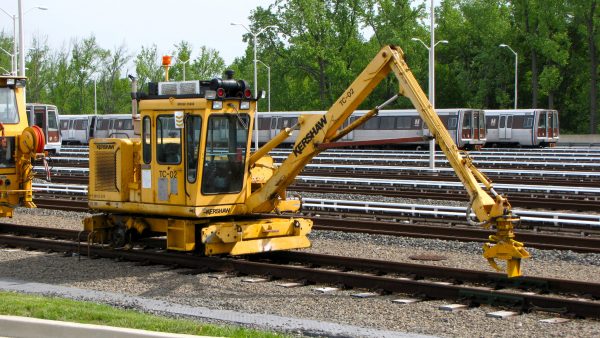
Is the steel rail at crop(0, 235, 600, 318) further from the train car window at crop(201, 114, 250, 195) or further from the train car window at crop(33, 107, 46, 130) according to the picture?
the train car window at crop(33, 107, 46, 130)

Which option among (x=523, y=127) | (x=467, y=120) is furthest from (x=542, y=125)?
(x=467, y=120)

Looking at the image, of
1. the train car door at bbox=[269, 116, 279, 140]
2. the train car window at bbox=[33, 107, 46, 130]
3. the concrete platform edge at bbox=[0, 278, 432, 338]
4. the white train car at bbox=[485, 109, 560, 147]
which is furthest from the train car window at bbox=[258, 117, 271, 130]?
the concrete platform edge at bbox=[0, 278, 432, 338]

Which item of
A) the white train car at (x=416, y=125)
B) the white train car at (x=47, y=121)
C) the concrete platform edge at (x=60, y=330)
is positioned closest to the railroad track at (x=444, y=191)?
the concrete platform edge at (x=60, y=330)

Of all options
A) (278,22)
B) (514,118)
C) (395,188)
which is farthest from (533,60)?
(395,188)

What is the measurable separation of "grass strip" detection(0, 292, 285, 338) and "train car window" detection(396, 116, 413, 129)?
4394 centimetres

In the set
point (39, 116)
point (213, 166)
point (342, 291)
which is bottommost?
point (342, 291)

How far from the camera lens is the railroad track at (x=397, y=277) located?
10844mm

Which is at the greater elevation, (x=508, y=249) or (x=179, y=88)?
(x=179, y=88)

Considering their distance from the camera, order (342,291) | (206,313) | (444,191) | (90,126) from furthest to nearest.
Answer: (90,126), (444,191), (342,291), (206,313)

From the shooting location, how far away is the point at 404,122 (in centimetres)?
5431

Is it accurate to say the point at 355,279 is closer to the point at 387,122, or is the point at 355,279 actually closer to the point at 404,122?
the point at 404,122

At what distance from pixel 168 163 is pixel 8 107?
569 centimetres

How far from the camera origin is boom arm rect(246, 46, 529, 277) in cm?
1107

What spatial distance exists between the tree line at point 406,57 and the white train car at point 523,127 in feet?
42.0
